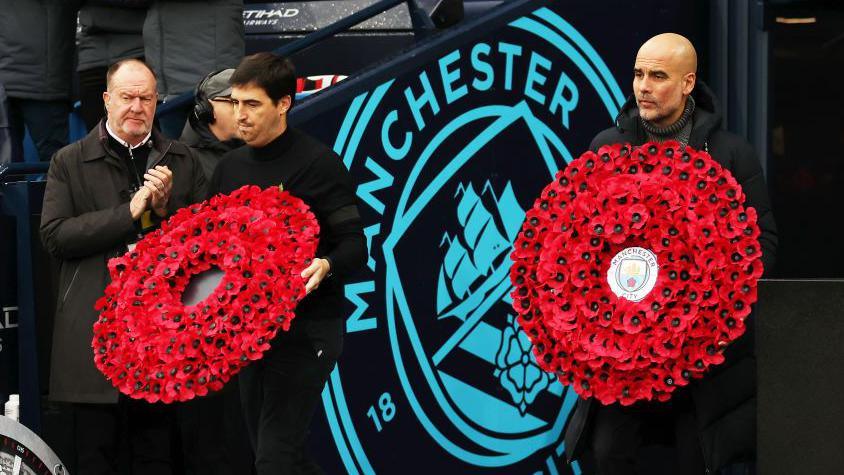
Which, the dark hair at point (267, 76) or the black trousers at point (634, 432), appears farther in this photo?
the black trousers at point (634, 432)

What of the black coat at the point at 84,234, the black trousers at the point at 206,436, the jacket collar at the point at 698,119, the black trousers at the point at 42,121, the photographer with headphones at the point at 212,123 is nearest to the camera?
the jacket collar at the point at 698,119

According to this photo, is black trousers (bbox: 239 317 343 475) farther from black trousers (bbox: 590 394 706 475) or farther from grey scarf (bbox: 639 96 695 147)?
grey scarf (bbox: 639 96 695 147)

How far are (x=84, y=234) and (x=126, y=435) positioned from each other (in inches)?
31.2

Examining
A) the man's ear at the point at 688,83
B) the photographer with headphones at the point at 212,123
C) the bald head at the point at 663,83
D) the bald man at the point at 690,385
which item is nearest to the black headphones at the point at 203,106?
the photographer with headphones at the point at 212,123

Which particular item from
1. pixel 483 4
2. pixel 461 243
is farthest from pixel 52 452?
pixel 483 4

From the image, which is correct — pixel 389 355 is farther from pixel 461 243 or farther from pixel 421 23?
pixel 421 23

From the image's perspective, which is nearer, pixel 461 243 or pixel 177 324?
pixel 177 324

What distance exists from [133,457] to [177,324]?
3.42 ft

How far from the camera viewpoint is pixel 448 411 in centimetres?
705

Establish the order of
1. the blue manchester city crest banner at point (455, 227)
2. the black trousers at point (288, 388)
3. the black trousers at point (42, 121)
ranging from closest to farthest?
the black trousers at point (288, 388) < the blue manchester city crest banner at point (455, 227) < the black trousers at point (42, 121)

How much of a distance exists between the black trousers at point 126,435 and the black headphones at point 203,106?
1103 millimetres

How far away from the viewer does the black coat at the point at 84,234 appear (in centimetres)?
588

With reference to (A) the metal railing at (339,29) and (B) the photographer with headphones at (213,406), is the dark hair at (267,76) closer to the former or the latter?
(B) the photographer with headphones at (213,406)

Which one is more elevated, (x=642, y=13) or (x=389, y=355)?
(x=642, y=13)
